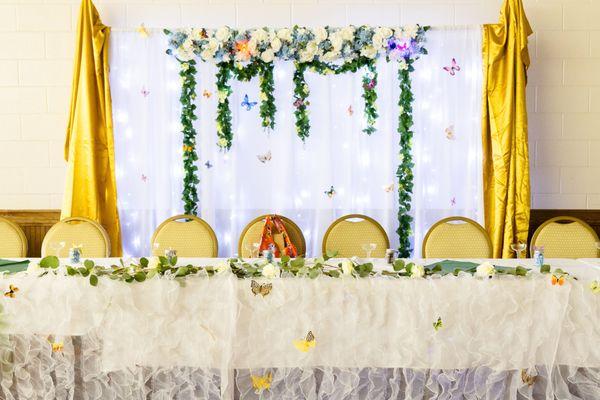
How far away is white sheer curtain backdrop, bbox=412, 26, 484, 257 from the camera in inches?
175

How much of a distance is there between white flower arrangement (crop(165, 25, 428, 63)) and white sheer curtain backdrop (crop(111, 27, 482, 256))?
13 centimetres

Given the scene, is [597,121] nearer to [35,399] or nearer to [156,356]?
[156,356]

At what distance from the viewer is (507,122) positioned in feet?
14.2

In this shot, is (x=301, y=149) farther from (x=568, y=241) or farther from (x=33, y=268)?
(x=33, y=268)

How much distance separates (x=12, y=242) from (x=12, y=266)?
1.20 metres

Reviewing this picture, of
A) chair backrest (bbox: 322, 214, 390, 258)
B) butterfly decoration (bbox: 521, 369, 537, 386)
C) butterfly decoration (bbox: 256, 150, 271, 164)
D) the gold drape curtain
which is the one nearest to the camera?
butterfly decoration (bbox: 521, 369, 537, 386)

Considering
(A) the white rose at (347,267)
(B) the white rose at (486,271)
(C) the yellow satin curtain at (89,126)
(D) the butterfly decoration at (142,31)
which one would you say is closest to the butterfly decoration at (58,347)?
(A) the white rose at (347,267)

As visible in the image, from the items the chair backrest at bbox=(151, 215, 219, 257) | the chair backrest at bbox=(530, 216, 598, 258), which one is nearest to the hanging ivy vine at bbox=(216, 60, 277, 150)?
the chair backrest at bbox=(151, 215, 219, 257)

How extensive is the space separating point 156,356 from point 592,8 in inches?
164

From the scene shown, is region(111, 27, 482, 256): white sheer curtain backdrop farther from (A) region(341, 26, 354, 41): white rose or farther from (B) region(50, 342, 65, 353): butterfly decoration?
(B) region(50, 342, 65, 353): butterfly decoration

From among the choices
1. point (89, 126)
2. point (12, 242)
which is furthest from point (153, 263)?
point (89, 126)

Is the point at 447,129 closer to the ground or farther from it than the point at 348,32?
closer to the ground

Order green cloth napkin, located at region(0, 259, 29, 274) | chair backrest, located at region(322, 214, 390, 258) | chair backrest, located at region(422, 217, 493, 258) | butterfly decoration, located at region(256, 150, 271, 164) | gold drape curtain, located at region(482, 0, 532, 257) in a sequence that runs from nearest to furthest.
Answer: green cloth napkin, located at region(0, 259, 29, 274) → chair backrest, located at region(422, 217, 493, 258) → chair backrest, located at region(322, 214, 390, 258) → gold drape curtain, located at region(482, 0, 532, 257) → butterfly decoration, located at region(256, 150, 271, 164)

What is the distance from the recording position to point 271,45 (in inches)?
171
